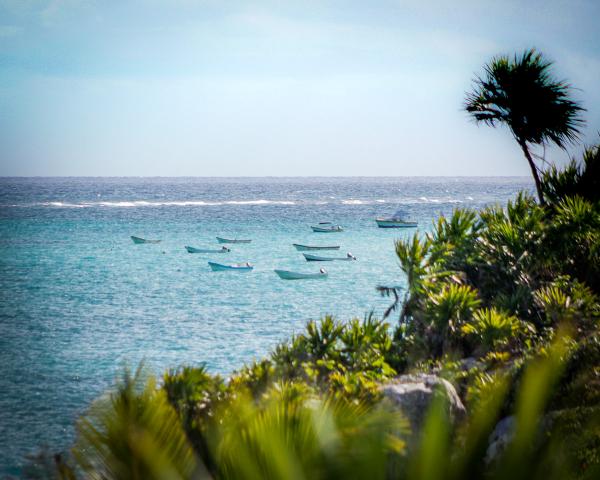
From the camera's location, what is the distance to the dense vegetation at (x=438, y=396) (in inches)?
93.0

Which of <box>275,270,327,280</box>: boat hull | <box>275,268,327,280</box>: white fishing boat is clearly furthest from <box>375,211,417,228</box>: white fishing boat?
→ <box>275,270,327,280</box>: boat hull

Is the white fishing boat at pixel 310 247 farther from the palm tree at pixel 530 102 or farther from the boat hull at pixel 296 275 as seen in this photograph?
the palm tree at pixel 530 102

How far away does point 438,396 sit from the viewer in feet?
7.84

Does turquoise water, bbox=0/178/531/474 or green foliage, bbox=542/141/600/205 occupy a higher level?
green foliage, bbox=542/141/600/205

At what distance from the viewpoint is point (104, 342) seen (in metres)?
23.7

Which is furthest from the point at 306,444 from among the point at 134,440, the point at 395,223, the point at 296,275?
the point at 395,223

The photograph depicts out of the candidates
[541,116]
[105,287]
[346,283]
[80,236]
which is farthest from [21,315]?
[80,236]

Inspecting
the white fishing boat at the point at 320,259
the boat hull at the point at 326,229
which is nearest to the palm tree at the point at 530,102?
the white fishing boat at the point at 320,259

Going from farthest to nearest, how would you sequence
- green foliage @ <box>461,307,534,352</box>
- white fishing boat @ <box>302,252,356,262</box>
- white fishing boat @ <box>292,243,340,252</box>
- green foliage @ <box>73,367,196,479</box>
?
white fishing boat @ <box>292,243,340,252</box> < white fishing boat @ <box>302,252,356,262</box> < green foliage @ <box>461,307,534,352</box> < green foliage @ <box>73,367,196,479</box>

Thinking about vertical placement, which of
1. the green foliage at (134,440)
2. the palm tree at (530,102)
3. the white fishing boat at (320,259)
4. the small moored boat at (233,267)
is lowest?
the small moored boat at (233,267)

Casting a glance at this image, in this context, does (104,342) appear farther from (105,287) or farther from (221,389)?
(221,389)

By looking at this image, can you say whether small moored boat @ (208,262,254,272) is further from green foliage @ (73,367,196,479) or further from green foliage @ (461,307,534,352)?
green foliage @ (73,367,196,479)

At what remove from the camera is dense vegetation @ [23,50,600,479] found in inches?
93.0

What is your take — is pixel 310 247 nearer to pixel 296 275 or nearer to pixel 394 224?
pixel 296 275
